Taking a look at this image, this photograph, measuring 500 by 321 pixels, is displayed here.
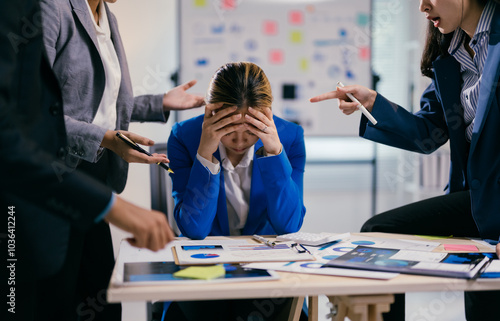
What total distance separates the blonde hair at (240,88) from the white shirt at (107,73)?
1.00 ft

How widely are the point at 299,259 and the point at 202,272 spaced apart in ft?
0.82

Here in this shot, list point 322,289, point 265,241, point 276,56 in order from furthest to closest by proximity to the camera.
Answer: point 276,56 → point 265,241 → point 322,289

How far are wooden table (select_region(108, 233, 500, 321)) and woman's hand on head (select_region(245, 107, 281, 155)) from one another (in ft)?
1.89

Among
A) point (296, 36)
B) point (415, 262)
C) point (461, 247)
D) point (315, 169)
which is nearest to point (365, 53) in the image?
point (296, 36)

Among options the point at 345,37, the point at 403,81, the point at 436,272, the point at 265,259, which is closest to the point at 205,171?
the point at 265,259

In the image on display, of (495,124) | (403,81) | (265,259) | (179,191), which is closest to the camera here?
(265,259)

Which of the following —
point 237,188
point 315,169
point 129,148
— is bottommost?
point 315,169

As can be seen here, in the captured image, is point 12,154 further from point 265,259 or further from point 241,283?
point 265,259

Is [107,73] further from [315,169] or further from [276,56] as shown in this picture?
[315,169]

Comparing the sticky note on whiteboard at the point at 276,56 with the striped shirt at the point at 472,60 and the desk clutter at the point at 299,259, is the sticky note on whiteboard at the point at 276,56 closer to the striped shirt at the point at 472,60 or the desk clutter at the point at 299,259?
the striped shirt at the point at 472,60

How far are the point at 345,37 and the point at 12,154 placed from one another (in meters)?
2.74

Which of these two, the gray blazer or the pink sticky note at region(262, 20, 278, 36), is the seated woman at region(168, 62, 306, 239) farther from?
the pink sticky note at region(262, 20, 278, 36)

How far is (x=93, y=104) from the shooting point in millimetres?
1492

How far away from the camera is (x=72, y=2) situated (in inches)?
56.2
